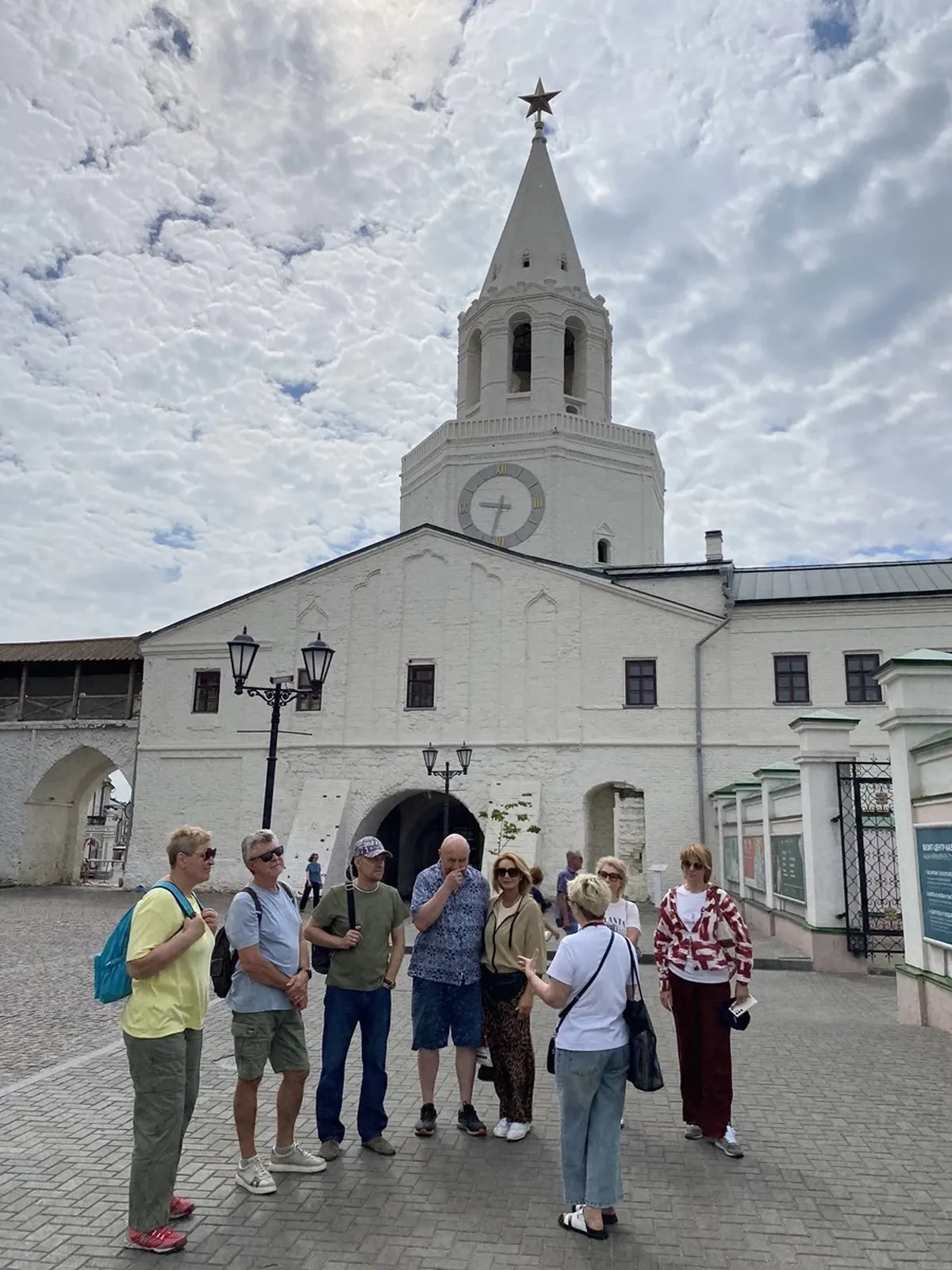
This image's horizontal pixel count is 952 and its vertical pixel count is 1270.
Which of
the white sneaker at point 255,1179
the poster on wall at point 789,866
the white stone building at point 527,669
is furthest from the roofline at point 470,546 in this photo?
the white sneaker at point 255,1179

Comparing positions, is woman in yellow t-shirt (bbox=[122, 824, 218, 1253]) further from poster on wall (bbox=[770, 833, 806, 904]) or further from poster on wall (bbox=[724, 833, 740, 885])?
poster on wall (bbox=[724, 833, 740, 885])

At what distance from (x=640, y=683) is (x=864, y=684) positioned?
613 centimetres

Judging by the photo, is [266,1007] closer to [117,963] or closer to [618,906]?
[117,963]

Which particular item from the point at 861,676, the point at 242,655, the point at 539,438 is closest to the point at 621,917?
the point at 242,655

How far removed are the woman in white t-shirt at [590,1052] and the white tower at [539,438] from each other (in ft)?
93.6

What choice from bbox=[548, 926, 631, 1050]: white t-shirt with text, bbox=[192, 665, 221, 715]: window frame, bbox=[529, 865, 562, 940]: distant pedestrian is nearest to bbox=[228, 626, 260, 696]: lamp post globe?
bbox=[529, 865, 562, 940]: distant pedestrian

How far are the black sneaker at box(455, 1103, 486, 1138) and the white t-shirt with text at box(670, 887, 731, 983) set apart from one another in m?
1.54

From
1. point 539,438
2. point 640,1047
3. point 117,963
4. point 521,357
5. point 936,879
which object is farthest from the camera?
point 521,357

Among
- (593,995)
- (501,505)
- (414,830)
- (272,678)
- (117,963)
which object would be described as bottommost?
(593,995)

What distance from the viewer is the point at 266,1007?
512cm

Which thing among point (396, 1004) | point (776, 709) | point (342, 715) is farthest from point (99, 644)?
point (396, 1004)

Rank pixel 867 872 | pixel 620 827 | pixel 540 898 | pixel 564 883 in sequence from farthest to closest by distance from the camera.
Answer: pixel 620 827
pixel 564 883
pixel 867 872
pixel 540 898

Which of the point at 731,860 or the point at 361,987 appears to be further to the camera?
the point at 731,860

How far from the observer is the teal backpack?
449 cm
